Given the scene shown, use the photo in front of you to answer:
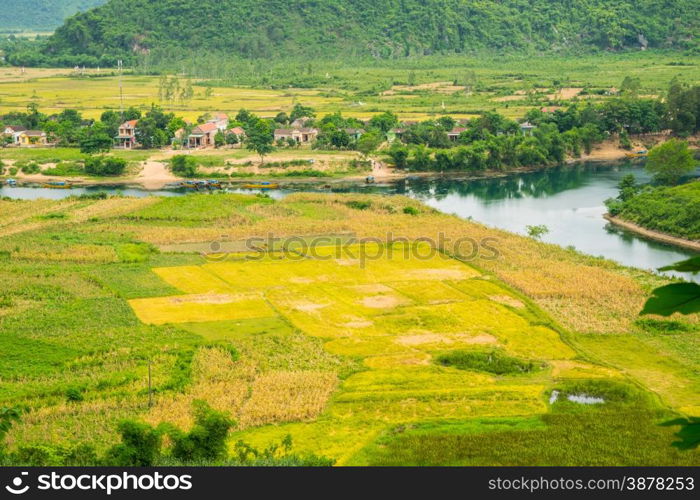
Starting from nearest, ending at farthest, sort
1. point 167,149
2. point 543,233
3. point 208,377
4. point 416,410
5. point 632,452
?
point 632,452 → point 416,410 → point 208,377 → point 543,233 → point 167,149

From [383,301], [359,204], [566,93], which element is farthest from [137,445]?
[566,93]

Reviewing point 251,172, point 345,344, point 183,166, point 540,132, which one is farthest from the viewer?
point 540,132

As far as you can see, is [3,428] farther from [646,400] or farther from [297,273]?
[297,273]

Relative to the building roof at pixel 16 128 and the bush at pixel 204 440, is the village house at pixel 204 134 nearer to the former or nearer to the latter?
the building roof at pixel 16 128

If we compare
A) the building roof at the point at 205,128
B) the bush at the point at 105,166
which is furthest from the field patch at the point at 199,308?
the building roof at the point at 205,128

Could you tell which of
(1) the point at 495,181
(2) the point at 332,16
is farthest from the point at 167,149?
(2) the point at 332,16

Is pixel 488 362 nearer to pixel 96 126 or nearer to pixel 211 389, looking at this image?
pixel 211 389
